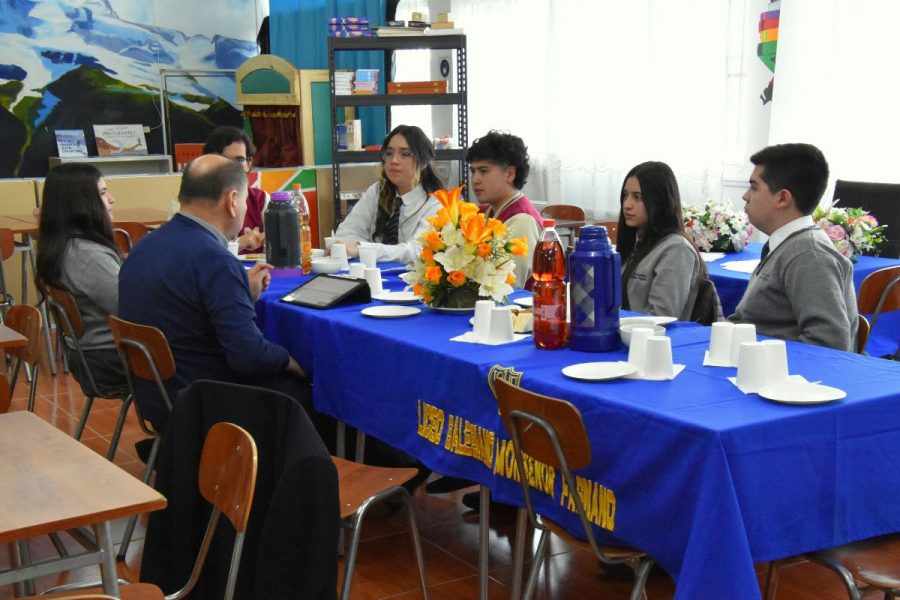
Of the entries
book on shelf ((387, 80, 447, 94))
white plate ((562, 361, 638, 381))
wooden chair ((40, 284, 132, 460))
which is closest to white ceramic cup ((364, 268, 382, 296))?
wooden chair ((40, 284, 132, 460))

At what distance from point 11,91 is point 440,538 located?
18.6 feet

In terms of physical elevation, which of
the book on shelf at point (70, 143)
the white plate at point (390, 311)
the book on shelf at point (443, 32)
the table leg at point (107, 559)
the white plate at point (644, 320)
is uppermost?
the book on shelf at point (443, 32)

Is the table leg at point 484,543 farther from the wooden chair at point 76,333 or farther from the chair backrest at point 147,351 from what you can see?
the wooden chair at point 76,333

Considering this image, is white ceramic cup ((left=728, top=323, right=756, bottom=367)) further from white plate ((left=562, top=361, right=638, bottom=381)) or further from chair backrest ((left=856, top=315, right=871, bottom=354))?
chair backrest ((left=856, top=315, right=871, bottom=354))

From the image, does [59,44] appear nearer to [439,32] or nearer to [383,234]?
[439,32]

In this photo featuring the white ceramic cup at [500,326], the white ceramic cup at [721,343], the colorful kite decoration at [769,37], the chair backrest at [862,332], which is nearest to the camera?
the white ceramic cup at [721,343]

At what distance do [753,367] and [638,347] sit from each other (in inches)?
11.3

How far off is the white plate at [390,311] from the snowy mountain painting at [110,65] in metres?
5.33

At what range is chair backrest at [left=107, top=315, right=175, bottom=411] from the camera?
303 centimetres

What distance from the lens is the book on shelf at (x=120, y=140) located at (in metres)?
7.76

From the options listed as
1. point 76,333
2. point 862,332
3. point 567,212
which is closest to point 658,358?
point 862,332

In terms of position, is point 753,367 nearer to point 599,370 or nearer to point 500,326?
point 599,370

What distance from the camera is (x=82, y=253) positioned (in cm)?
379

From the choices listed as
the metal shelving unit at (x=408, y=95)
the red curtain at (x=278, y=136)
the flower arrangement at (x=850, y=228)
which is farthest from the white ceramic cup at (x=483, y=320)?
the red curtain at (x=278, y=136)
